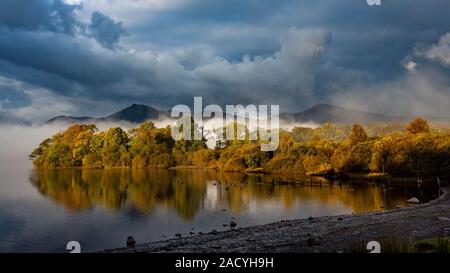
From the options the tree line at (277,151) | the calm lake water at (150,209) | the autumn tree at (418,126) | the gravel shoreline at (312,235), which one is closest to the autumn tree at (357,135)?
the tree line at (277,151)

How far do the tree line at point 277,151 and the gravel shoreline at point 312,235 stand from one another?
122ft

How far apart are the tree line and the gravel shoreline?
3714cm

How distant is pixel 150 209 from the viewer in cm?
Answer: 3625

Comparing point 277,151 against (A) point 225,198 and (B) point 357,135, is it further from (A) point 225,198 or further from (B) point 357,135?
(A) point 225,198

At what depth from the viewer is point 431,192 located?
1721 inches

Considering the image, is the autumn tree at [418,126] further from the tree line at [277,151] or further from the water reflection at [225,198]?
the water reflection at [225,198]

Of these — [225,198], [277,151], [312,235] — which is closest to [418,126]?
[277,151]

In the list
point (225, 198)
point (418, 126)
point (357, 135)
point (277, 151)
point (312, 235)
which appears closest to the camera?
point (312, 235)

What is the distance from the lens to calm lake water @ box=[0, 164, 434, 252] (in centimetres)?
2542

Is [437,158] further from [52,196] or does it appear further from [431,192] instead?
[52,196]

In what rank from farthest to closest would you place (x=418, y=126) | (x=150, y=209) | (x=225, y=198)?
(x=418, y=126)
(x=225, y=198)
(x=150, y=209)

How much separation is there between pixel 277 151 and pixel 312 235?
68033 mm
